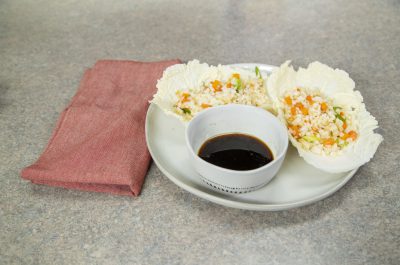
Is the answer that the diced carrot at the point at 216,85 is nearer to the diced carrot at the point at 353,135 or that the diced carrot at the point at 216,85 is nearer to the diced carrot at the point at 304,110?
the diced carrot at the point at 304,110

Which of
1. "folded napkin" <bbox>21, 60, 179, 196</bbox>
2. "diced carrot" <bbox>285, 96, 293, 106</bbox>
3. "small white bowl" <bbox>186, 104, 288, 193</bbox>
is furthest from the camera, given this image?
"diced carrot" <bbox>285, 96, 293, 106</bbox>

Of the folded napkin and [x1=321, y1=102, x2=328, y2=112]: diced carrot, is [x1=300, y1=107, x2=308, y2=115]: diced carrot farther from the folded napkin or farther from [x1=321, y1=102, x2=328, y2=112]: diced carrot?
the folded napkin

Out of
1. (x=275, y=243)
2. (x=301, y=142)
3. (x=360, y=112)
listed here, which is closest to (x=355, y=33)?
(x=360, y=112)

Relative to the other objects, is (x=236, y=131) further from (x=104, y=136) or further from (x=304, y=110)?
(x=104, y=136)

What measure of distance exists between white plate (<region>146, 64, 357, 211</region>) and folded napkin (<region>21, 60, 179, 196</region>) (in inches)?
2.3

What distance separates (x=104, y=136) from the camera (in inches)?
42.3

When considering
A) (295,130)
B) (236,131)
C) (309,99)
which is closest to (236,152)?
(236,131)

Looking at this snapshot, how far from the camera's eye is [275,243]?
87 cm

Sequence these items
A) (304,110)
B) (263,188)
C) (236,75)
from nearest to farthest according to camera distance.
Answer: (263,188) < (304,110) < (236,75)

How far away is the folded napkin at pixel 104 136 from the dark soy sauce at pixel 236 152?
189 millimetres

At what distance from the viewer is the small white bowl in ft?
2.77

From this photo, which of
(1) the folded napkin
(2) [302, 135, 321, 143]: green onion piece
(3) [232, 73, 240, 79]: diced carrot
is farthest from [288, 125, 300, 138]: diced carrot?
(1) the folded napkin

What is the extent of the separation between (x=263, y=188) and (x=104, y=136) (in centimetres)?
47

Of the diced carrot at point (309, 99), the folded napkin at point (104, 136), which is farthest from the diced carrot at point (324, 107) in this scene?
the folded napkin at point (104, 136)
